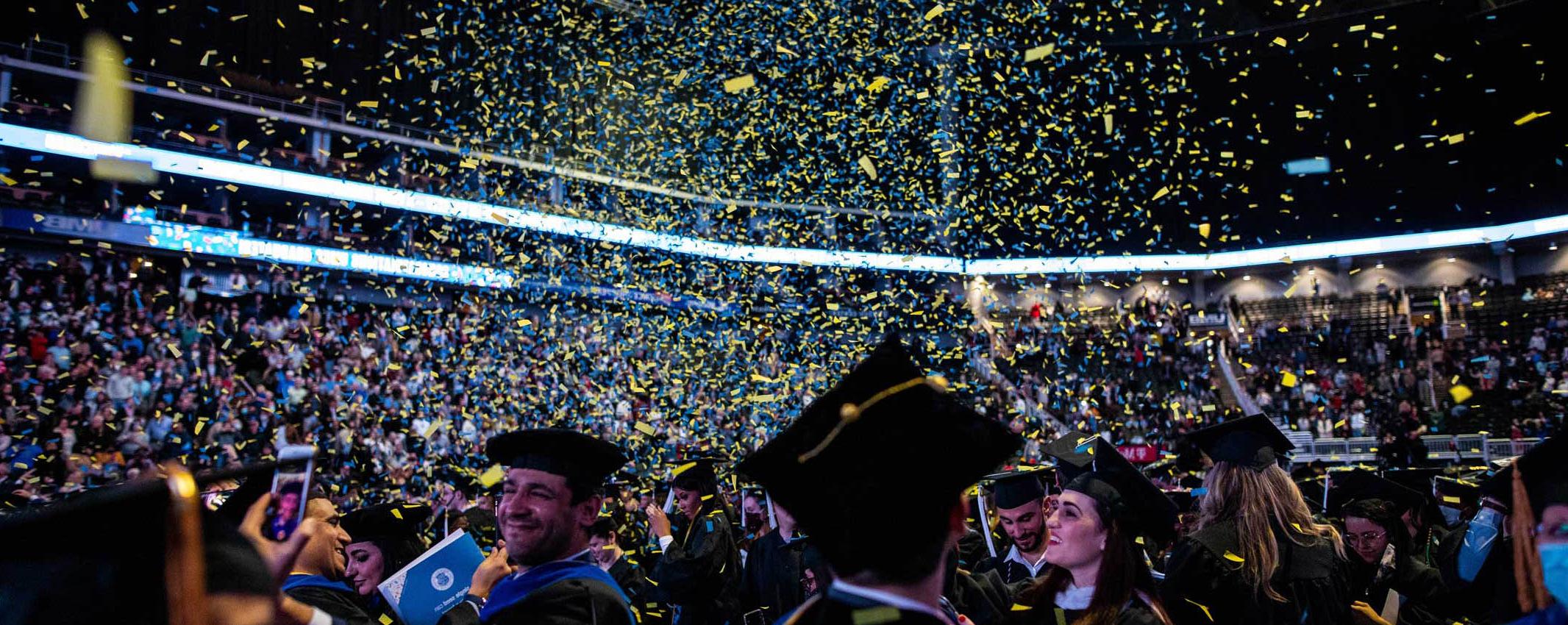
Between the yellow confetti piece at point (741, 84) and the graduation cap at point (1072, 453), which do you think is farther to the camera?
the yellow confetti piece at point (741, 84)

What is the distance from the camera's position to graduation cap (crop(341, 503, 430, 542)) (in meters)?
4.69

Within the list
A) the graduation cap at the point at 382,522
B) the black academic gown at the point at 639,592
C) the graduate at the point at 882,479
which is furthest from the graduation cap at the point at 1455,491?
the graduation cap at the point at 382,522

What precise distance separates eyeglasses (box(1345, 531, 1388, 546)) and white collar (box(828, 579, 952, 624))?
4852 millimetres

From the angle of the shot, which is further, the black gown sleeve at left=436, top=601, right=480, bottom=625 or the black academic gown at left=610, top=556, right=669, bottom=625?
the black academic gown at left=610, top=556, right=669, bottom=625

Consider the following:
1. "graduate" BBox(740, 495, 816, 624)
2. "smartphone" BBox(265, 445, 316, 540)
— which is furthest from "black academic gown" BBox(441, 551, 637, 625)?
"graduate" BBox(740, 495, 816, 624)

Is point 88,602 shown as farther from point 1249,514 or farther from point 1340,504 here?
point 1340,504

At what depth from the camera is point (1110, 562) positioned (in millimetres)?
2959

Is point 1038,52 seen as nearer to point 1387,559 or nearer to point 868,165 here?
point 868,165

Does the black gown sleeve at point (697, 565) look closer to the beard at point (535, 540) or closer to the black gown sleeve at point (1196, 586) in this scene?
the beard at point (535, 540)

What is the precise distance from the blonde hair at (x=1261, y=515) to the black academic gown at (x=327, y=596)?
3.26 m

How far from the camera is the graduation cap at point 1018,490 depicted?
4.54 meters

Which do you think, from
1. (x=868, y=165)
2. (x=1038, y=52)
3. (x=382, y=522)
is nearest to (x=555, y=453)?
(x=382, y=522)

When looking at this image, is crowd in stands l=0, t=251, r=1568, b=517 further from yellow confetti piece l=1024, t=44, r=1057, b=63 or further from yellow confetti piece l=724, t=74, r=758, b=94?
yellow confetti piece l=1024, t=44, r=1057, b=63

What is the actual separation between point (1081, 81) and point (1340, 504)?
30.0 meters
